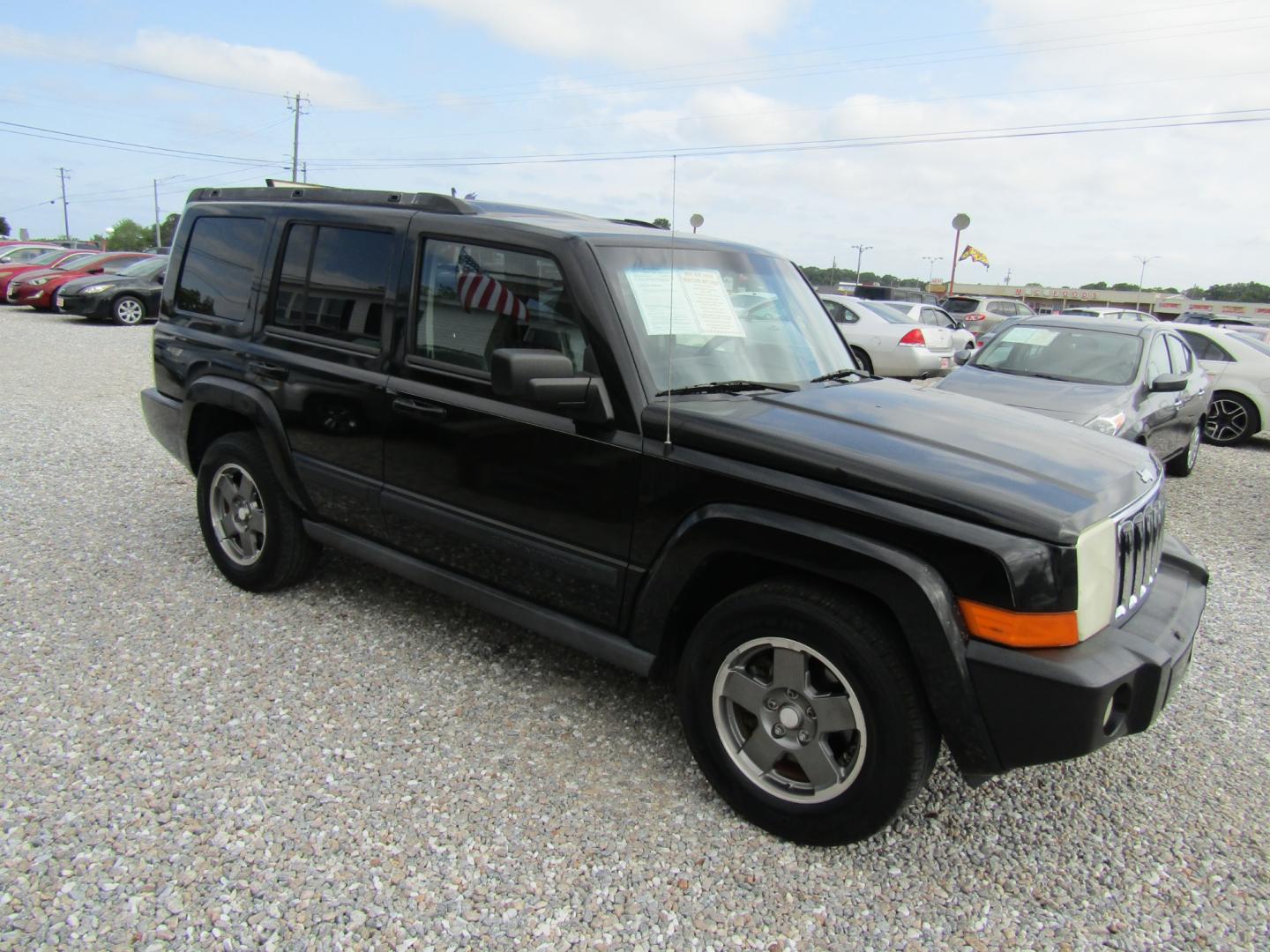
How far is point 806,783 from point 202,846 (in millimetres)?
1794

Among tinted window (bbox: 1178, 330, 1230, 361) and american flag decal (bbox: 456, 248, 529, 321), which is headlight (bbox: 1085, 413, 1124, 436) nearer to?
american flag decal (bbox: 456, 248, 529, 321)

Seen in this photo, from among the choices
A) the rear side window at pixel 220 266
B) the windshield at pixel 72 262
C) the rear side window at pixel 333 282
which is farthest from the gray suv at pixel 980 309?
the windshield at pixel 72 262

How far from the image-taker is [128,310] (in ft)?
58.6

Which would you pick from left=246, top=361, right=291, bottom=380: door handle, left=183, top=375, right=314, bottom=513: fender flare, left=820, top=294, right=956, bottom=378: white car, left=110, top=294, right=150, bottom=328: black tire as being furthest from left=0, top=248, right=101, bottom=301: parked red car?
left=246, top=361, right=291, bottom=380: door handle

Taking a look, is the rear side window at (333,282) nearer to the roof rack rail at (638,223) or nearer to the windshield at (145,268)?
the roof rack rail at (638,223)

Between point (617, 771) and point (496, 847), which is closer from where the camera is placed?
point (496, 847)

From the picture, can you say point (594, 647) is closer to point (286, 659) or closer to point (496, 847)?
point (496, 847)

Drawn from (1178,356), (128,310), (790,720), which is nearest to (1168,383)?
(1178,356)

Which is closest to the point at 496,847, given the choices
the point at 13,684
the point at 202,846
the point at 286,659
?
the point at 202,846

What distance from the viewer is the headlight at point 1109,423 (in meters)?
6.27

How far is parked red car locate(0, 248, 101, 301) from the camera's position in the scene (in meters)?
21.3

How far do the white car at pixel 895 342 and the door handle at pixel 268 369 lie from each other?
10.6 m

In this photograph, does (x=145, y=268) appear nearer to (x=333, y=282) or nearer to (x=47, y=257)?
(x=47, y=257)

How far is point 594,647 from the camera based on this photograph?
3012mm
